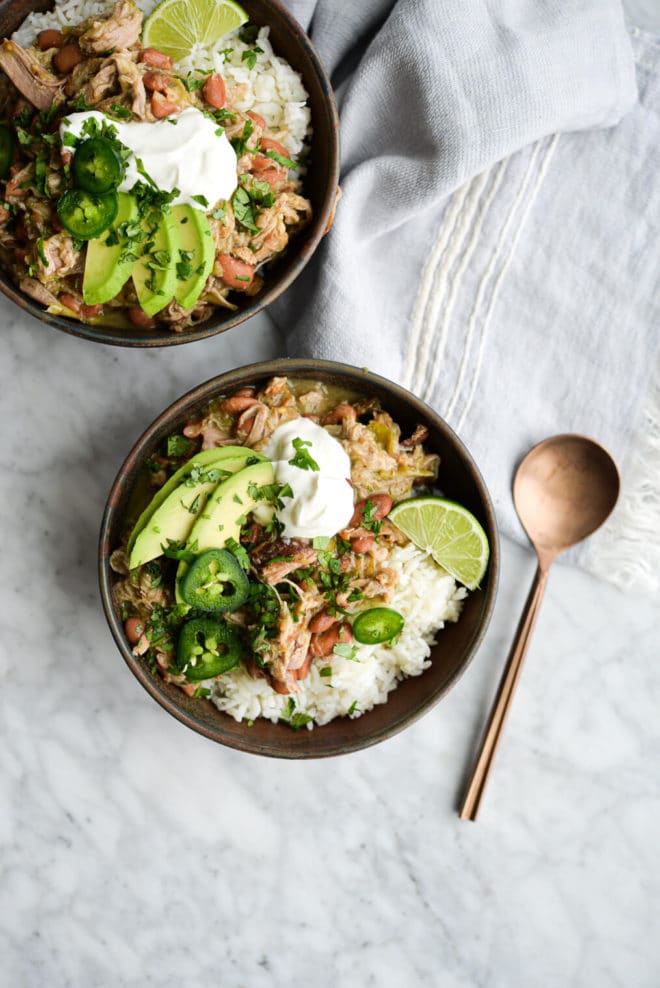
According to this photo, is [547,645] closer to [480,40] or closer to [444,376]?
[444,376]

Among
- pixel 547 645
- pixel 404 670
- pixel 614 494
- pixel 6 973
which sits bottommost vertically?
pixel 6 973

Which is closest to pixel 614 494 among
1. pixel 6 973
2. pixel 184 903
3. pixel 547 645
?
pixel 547 645

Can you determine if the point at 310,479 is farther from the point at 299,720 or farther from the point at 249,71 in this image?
the point at 249,71

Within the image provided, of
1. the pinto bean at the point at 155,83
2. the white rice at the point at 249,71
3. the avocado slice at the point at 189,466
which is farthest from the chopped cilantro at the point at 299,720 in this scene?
the pinto bean at the point at 155,83

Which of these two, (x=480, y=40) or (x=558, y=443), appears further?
(x=558, y=443)

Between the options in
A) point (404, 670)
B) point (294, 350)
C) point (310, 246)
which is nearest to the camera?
point (310, 246)

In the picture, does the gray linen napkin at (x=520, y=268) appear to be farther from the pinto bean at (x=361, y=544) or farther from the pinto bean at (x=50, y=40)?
the pinto bean at (x=50, y=40)

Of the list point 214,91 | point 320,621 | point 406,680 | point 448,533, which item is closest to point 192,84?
point 214,91
